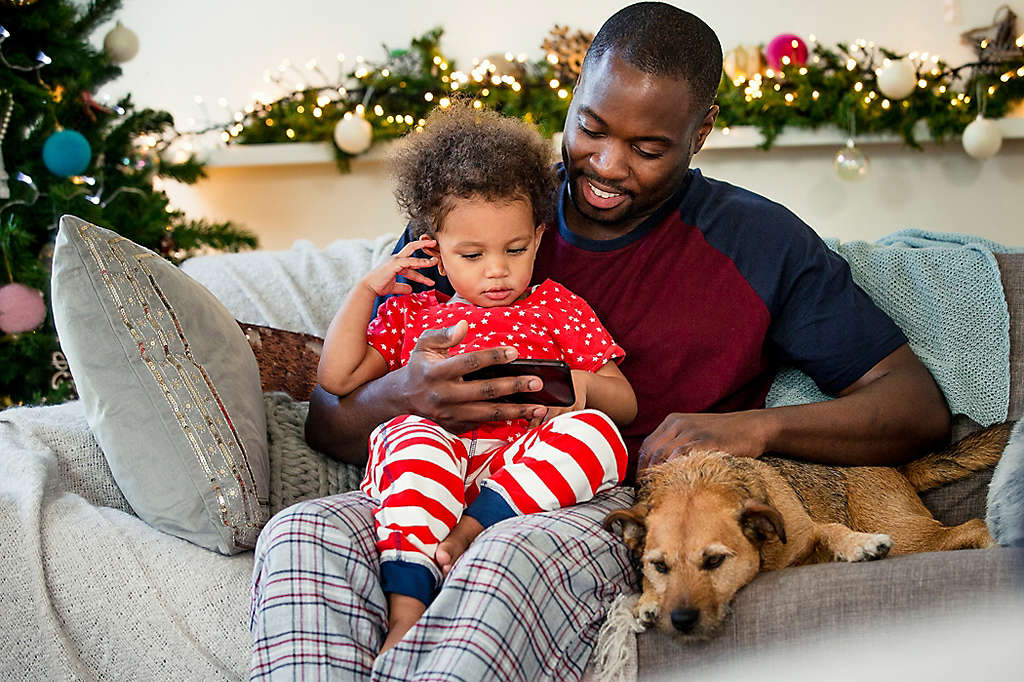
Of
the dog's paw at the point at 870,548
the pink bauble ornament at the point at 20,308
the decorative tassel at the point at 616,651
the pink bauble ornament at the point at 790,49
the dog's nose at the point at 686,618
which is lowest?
the pink bauble ornament at the point at 20,308

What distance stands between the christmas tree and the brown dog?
2463 millimetres

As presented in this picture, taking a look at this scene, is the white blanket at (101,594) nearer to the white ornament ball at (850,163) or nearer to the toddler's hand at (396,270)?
the toddler's hand at (396,270)

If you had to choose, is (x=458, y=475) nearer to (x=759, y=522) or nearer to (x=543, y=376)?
(x=543, y=376)

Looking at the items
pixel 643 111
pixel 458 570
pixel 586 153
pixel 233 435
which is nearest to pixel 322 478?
pixel 233 435

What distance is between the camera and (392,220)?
4.84 metres

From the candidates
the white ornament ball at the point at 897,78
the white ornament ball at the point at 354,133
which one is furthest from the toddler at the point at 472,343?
the white ornament ball at the point at 897,78

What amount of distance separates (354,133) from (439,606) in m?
3.27

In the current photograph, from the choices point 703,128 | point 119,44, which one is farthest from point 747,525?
point 119,44

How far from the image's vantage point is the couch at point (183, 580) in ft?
4.51

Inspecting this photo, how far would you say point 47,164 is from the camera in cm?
328

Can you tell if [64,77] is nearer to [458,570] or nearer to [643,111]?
[643,111]

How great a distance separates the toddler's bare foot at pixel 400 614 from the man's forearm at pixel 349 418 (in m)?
0.43

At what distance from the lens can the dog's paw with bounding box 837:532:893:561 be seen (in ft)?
5.06

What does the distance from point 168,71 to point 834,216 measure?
3279 mm
